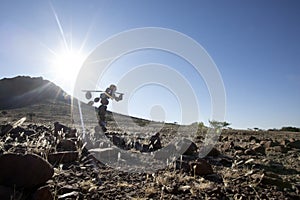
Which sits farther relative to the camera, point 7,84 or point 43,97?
point 7,84

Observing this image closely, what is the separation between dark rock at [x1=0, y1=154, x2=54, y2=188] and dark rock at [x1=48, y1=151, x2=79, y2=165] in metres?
1.73

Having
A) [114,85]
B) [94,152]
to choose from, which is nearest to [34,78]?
[114,85]

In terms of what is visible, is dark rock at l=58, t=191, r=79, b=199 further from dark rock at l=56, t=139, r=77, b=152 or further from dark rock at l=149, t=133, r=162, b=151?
dark rock at l=149, t=133, r=162, b=151

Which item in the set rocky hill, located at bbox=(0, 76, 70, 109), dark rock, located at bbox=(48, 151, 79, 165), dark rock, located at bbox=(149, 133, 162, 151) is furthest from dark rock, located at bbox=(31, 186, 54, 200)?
rocky hill, located at bbox=(0, 76, 70, 109)

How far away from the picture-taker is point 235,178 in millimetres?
4438

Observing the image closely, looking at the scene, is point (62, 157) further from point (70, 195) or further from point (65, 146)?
point (70, 195)

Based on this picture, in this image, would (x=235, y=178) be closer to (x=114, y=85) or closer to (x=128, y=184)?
(x=128, y=184)

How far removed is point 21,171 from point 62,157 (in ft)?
6.35

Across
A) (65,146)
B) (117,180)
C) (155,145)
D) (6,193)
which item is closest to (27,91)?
(155,145)

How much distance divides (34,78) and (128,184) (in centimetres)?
7871

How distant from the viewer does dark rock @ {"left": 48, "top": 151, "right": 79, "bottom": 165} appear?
14.7 ft

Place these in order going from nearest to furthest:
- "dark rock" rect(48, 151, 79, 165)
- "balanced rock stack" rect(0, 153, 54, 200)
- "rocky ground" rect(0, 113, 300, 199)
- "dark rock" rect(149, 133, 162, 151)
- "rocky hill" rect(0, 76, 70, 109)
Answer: "balanced rock stack" rect(0, 153, 54, 200) → "rocky ground" rect(0, 113, 300, 199) → "dark rock" rect(48, 151, 79, 165) → "dark rock" rect(149, 133, 162, 151) → "rocky hill" rect(0, 76, 70, 109)

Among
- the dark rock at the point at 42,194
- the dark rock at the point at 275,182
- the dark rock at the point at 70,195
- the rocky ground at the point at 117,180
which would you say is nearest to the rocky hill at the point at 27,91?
the rocky ground at the point at 117,180

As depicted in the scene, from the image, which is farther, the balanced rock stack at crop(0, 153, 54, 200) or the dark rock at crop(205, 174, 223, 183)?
the dark rock at crop(205, 174, 223, 183)
